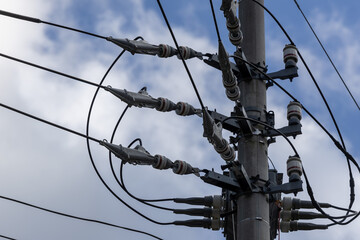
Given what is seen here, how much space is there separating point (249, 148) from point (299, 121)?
1031mm

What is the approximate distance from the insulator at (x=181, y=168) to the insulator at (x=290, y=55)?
8.81 feet

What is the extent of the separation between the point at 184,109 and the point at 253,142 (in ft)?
3.73

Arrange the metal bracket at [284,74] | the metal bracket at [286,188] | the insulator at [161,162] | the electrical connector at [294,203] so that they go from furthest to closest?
1. the metal bracket at [284,74]
2. the electrical connector at [294,203]
3. the metal bracket at [286,188]
4. the insulator at [161,162]

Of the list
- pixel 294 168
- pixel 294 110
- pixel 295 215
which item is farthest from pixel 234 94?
pixel 295 215

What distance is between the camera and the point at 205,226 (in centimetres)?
1387

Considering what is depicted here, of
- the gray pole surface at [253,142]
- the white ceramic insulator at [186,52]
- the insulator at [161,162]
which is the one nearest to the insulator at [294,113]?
the gray pole surface at [253,142]

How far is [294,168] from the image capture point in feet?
43.7

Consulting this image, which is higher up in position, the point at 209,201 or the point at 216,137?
the point at 216,137

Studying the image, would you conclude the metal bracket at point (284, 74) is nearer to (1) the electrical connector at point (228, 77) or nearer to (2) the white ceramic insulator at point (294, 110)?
(2) the white ceramic insulator at point (294, 110)

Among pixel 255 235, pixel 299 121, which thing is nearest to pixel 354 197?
pixel 299 121

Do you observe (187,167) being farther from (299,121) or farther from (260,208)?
(299,121)

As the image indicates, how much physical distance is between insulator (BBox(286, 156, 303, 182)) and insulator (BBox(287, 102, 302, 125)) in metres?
0.82

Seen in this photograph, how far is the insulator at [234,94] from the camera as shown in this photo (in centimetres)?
1335

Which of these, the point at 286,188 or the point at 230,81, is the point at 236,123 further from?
the point at 286,188
